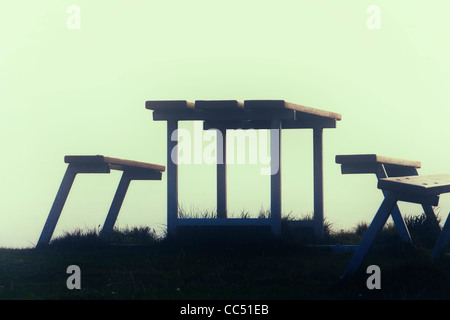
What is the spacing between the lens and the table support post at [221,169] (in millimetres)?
12836

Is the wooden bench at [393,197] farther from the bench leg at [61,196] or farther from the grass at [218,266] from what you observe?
the bench leg at [61,196]

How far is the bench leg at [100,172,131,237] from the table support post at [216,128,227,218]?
1557 mm

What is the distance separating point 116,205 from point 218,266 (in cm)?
439

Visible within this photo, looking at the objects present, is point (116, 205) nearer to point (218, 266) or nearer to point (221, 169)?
point (221, 169)

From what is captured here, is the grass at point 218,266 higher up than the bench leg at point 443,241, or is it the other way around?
the bench leg at point 443,241

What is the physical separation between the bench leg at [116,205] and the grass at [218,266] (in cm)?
30

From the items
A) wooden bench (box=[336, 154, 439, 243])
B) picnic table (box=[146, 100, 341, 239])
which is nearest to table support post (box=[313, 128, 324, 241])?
picnic table (box=[146, 100, 341, 239])

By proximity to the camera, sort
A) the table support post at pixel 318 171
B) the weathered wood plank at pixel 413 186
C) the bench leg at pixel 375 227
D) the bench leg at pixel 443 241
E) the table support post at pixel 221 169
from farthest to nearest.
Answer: the table support post at pixel 221 169
the table support post at pixel 318 171
the bench leg at pixel 443 241
the bench leg at pixel 375 227
the weathered wood plank at pixel 413 186

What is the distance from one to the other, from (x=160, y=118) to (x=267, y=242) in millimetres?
2558

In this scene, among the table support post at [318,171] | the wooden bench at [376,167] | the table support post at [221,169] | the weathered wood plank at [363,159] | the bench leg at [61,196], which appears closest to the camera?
the wooden bench at [376,167]

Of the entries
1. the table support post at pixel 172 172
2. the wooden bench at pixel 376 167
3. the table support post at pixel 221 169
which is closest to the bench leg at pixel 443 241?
the wooden bench at pixel 376 167

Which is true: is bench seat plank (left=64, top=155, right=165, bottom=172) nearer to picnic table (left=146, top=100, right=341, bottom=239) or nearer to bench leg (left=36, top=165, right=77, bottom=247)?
bench leg (left=36, top=165, right=77, bottom=247)
